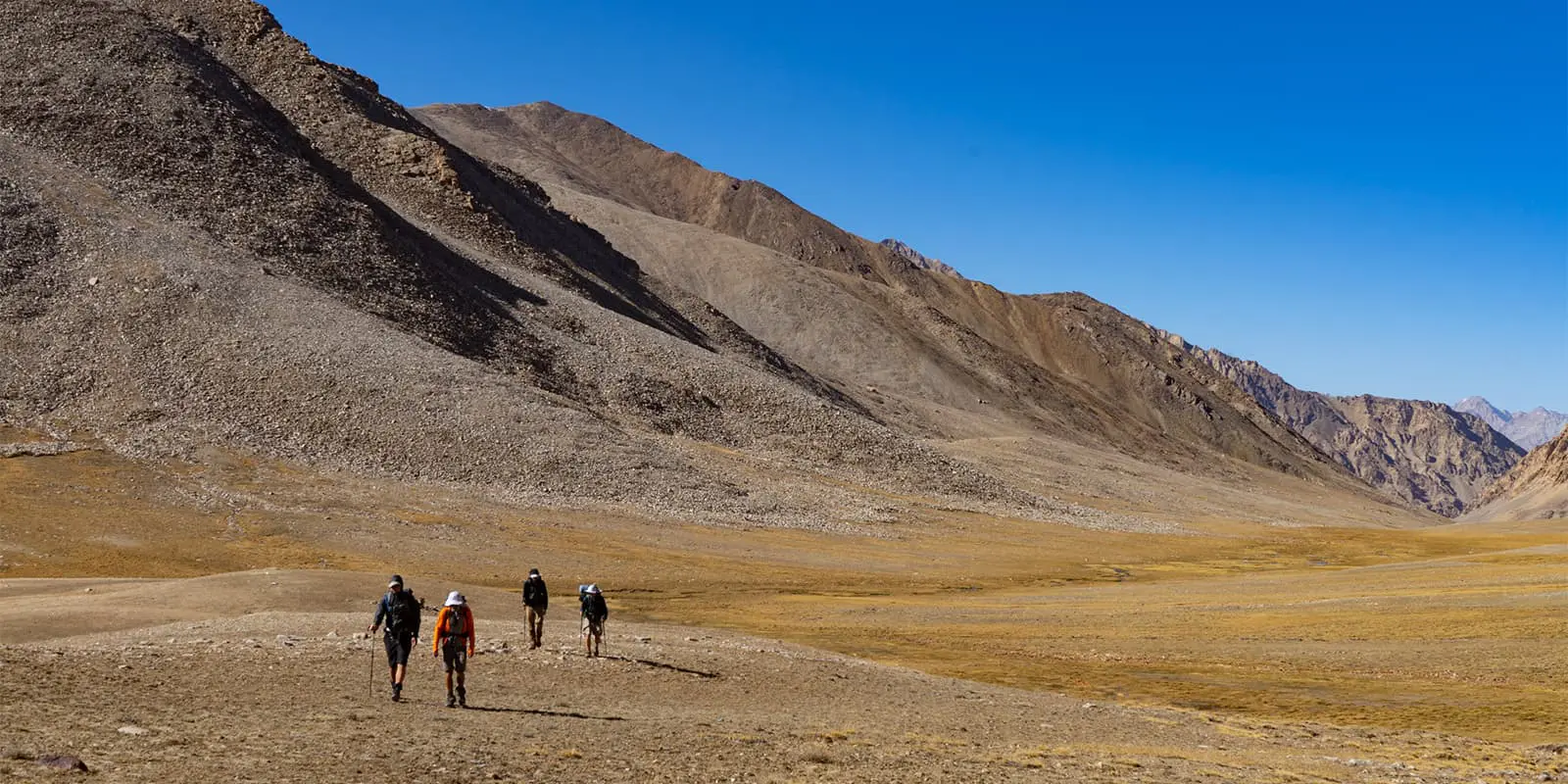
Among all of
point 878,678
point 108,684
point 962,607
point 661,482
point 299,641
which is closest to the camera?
point 108,684

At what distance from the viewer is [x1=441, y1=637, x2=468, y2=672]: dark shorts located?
2000 cm

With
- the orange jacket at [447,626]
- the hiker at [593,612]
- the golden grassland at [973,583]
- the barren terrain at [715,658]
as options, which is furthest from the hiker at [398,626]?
the golden grassland at [973,583]

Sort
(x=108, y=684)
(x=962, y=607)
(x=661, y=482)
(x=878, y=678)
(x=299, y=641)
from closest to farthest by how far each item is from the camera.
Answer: (x=108, y=684) < (x=299, y=641) < (x=878, y=678) < (x=962, y=607) < (x=661, y=482)

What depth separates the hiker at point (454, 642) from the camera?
20031mm

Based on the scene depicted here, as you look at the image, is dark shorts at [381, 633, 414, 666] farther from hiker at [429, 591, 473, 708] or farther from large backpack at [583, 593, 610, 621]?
→ large backpack at [583, 593, 610, 621]

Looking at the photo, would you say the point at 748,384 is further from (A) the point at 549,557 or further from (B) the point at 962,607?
(B) the point at 962,607

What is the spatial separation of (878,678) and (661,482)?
5160cm

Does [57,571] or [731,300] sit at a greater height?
[731,300]

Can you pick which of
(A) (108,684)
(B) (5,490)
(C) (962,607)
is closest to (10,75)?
(B) (5,490)

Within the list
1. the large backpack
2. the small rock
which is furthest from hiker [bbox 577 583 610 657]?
the small rock

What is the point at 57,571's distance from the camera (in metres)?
47.7

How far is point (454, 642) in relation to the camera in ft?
65.8

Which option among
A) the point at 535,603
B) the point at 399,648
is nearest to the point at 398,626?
the point at 399,648

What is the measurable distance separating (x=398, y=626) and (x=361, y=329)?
69.8 m
